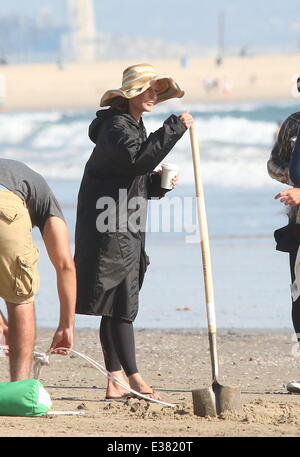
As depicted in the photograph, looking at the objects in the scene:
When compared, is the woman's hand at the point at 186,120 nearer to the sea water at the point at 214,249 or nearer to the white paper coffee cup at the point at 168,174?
the white paper coffee cup at the point at 168,174

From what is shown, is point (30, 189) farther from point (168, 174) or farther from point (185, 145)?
point (185, 145)

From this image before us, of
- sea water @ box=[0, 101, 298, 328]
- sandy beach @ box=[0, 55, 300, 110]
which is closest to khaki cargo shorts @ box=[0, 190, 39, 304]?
sea water @ box=[0, 101, 298, 328]

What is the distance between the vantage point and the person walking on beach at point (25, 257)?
520 cm

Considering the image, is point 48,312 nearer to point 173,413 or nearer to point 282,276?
point 282,276

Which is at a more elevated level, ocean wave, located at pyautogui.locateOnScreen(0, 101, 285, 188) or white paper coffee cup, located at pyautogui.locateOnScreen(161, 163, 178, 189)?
white paper coffee cup, located at pyautogui.locateOnScreen(161, 163, 178, 189)

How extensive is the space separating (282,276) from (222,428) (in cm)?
529

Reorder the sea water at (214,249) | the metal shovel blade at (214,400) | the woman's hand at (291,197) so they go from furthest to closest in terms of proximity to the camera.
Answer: the sea water at (214,249), the woman's hand at (291,197), the metal shovel blade at (214,400)

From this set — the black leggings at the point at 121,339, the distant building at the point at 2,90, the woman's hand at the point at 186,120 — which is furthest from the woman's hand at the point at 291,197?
the distant building at the point at 2,90

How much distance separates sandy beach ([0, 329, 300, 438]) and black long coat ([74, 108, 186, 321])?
1.83 ft

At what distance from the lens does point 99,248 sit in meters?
6.02

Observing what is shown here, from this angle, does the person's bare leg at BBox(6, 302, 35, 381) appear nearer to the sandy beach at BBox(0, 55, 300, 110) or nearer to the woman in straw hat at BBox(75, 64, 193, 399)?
the woman in straw hat at BBox(75, 64, 193, 399)

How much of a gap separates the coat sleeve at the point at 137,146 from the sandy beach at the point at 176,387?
3.96ft

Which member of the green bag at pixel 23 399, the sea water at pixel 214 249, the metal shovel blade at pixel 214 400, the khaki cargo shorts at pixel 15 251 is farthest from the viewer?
the sea water at pixel 214 249

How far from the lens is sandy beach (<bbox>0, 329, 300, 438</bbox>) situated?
518 cm
